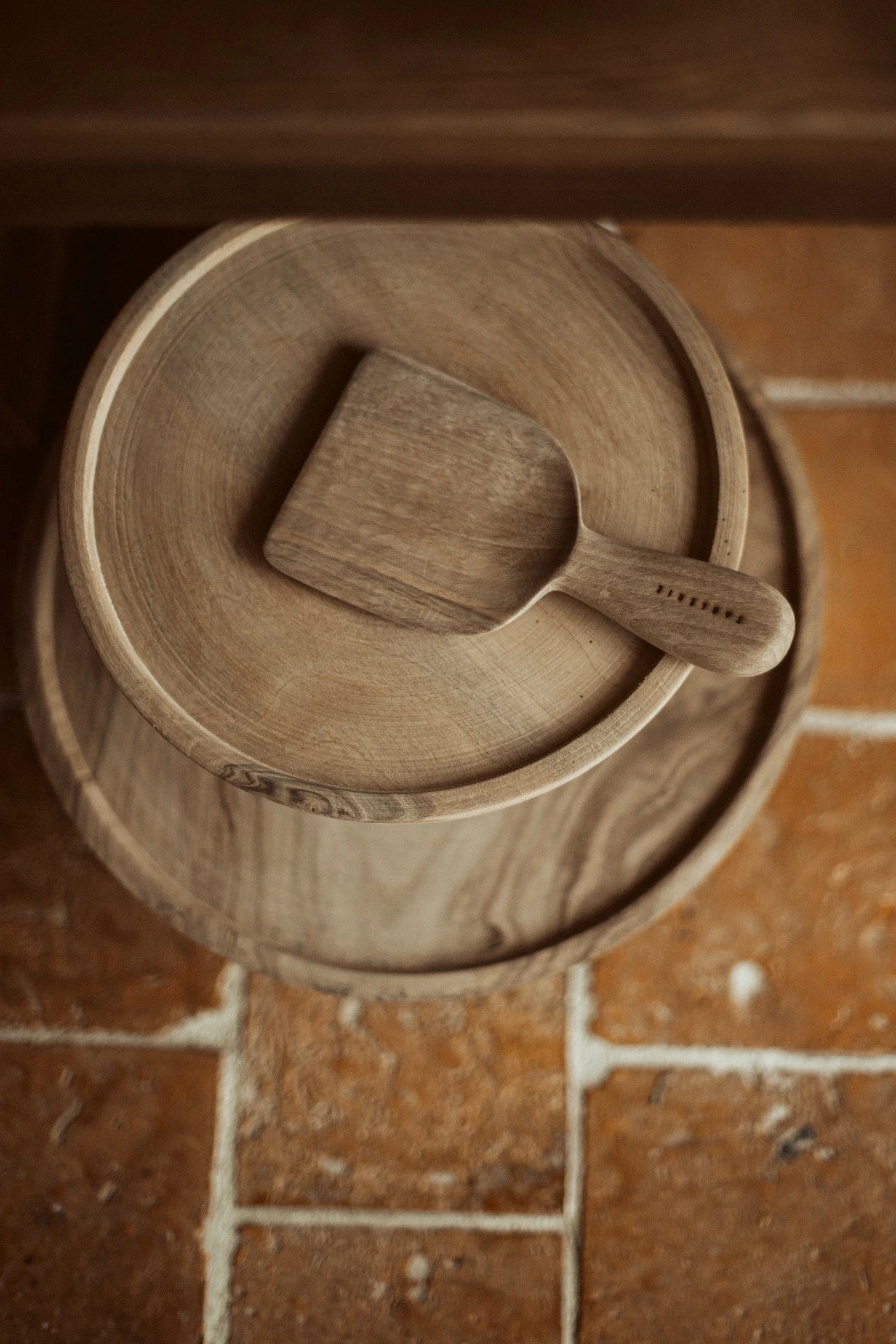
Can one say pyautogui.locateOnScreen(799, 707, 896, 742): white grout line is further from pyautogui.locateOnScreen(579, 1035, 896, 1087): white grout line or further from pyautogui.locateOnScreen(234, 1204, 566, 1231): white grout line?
pyautogui.locateOnScreen(234, 1204, 566, 1231): white grout line

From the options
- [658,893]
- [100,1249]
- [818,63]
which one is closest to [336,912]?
[658,893]

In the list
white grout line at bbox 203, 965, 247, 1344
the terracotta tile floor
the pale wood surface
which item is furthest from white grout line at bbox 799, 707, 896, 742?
white grout line at bbox 203, 965, 247, 1344

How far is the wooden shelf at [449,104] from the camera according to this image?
23 centimetres

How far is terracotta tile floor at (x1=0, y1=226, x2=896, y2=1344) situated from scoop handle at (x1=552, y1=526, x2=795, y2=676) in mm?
316

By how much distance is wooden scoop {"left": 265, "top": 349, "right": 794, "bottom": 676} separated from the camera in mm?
423

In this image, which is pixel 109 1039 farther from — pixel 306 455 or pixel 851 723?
pixel 851 723

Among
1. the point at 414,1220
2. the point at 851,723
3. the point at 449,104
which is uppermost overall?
the point at 449,104

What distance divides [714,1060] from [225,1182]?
0.33 meters

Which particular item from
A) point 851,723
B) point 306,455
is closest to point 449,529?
point 306,455

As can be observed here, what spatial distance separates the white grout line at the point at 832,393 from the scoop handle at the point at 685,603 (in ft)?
1.23

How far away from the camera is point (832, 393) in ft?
2.39

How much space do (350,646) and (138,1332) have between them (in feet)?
1.64

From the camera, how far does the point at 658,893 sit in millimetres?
541

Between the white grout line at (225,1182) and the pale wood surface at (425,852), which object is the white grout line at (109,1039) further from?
the pale wood surface at (425,852)
